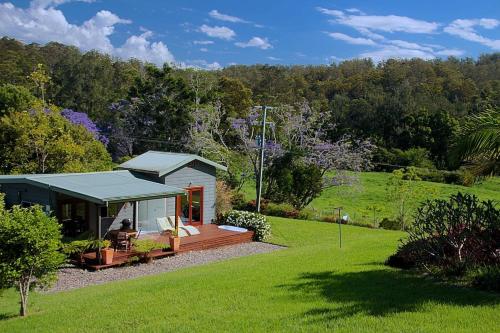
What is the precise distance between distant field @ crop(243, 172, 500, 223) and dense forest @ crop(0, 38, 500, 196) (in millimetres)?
3005

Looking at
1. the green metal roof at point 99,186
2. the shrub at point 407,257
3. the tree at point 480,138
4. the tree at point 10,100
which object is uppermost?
the tree at point 10,100

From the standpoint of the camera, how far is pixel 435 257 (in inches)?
386

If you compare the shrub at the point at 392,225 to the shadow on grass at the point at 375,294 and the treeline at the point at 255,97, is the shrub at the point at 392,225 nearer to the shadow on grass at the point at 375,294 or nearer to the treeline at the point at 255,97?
the treeline at the point at 255,97

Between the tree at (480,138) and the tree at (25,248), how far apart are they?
752cm

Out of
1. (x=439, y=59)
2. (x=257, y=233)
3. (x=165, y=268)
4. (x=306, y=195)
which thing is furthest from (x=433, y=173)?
(x=439, y=59)

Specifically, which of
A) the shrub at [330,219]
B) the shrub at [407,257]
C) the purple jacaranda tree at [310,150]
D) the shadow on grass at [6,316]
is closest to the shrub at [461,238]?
the shrub at [407,257]

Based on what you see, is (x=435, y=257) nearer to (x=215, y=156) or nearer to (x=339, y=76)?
(x=215, y=156)

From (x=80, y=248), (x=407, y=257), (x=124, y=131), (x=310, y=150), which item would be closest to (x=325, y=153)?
(x=310, y=150)

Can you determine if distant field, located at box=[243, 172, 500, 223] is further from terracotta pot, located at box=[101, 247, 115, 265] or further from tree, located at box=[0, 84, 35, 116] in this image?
tree, located at box=[0, 84, 35, 116]

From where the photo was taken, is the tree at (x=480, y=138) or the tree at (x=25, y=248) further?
the tree at (x=25, y=248)

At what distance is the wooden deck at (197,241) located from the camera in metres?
16.0

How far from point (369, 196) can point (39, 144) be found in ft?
78.6

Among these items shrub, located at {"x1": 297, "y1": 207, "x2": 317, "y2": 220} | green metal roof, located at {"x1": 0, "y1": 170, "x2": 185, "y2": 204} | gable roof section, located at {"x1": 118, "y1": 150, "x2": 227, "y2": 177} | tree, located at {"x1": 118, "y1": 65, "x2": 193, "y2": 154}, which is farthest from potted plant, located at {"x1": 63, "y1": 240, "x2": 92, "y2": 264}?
tree, located at {"x1": 118, "y1": 65, "x2": 193, "y2": 154}

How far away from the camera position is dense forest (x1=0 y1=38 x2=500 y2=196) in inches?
1486
